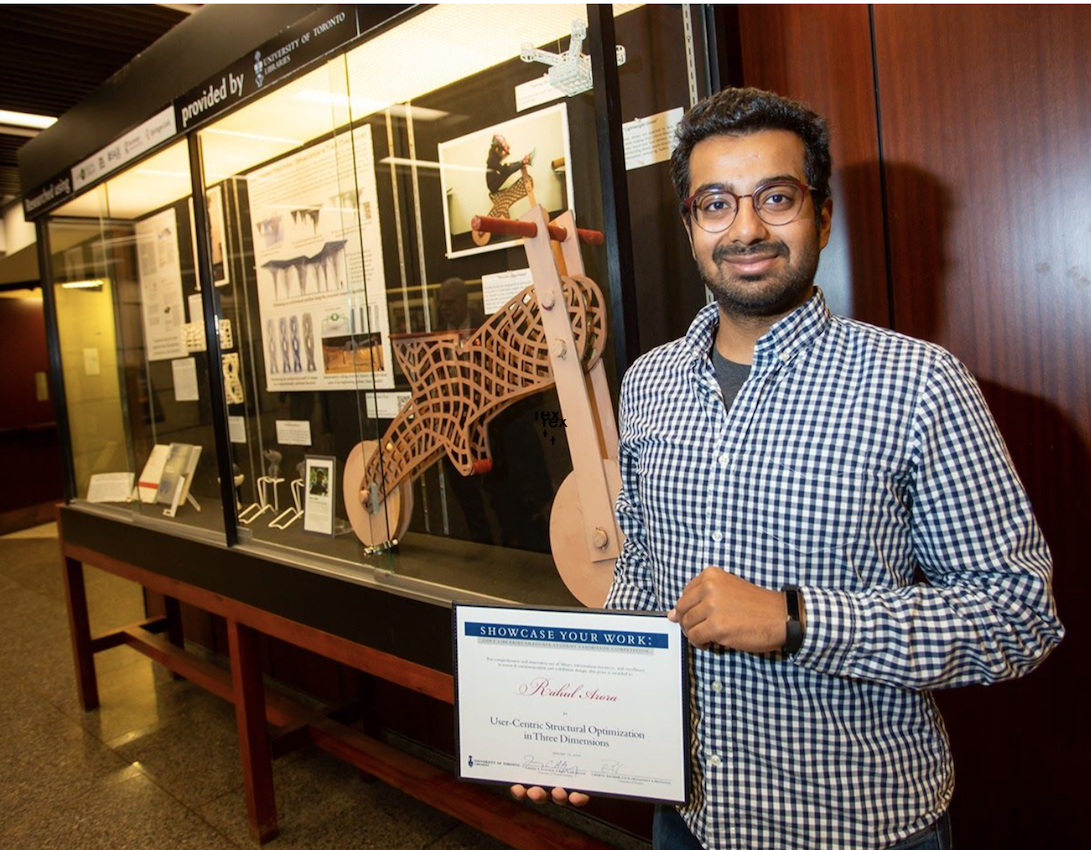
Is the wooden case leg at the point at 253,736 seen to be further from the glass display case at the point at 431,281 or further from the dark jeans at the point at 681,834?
the dark jeans at the point at 681,834

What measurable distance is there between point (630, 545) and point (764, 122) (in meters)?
0.65

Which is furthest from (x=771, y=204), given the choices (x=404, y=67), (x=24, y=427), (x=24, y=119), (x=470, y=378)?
(x=24, y=427)

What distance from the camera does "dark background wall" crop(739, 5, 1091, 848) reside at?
145 centimetres

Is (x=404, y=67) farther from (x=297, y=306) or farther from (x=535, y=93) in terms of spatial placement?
(x=297, y=306)

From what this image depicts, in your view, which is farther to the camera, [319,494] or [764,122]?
[319,494]

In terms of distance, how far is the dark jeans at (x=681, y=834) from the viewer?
990mm

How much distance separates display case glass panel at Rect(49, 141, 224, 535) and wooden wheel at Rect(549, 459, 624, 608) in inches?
63.7

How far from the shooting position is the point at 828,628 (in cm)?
87

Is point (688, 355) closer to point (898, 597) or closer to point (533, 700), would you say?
point (898, 597)

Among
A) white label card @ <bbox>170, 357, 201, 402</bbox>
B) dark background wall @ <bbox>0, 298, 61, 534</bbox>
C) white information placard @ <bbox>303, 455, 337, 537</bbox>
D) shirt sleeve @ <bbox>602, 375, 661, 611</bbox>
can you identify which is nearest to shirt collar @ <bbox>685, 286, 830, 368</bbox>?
shirt sleeve @ <bbox>602, 375, 661, 611</bbox>

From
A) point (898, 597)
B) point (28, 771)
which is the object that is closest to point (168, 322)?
point (28, 771)

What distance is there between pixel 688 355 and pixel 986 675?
53 centimetres

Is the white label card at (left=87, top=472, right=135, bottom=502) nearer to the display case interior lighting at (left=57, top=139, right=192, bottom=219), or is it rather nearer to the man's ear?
the display case interior lighting at (left=57, top=139, right=192, bottom=219)
